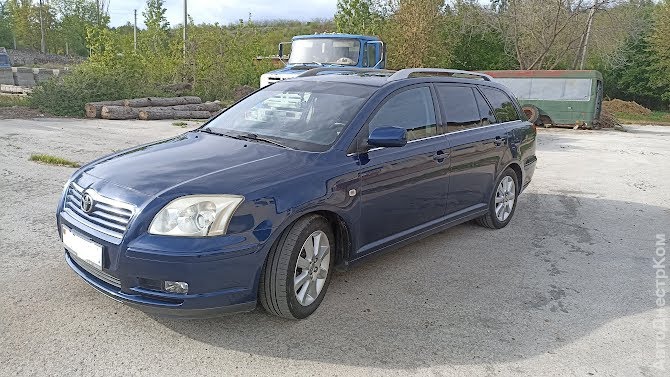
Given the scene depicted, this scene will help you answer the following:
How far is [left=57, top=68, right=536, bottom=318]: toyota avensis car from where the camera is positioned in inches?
117

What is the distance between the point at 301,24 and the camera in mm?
81438

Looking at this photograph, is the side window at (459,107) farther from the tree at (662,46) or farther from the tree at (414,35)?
the tree at (662,46)

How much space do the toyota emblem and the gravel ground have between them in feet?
2.32

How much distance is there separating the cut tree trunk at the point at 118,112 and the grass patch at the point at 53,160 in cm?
710

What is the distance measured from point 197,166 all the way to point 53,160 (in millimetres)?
5543

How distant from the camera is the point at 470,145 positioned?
5.00 meters

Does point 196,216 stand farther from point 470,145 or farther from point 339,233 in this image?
point 470,145

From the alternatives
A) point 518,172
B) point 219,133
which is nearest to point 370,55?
point 518,172

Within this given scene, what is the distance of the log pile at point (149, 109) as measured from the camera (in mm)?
14898

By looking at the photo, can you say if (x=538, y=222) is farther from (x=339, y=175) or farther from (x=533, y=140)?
(x=339, y=175)

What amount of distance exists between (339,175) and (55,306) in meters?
2.10

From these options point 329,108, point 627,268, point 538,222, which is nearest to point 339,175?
point 329,108

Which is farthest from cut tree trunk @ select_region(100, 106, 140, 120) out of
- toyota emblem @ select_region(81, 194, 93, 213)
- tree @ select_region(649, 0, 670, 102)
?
tree @ select_region(649, 0, 670, 102)

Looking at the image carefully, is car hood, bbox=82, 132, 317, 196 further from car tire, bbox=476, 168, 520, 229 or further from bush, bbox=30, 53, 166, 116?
bush, bbox=30, 53, 166, 116
